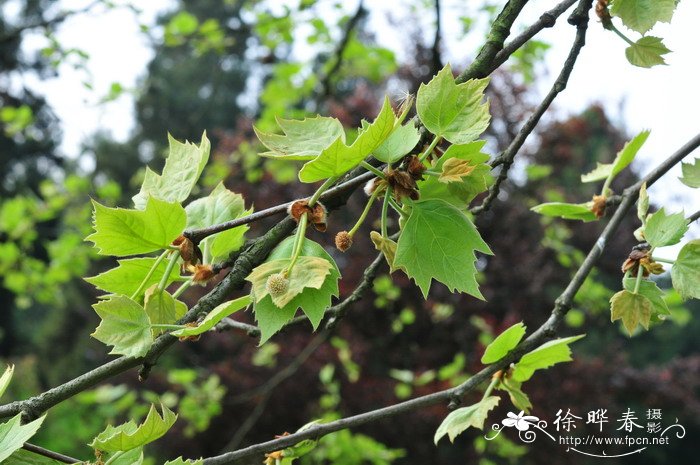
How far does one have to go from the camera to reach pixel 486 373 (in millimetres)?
1037

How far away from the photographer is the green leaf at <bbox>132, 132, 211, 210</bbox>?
2.92ft

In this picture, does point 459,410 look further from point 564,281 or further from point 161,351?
point 564,281

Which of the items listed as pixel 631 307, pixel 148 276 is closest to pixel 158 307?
pixel 148 276

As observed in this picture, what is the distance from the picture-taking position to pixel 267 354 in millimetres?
6234

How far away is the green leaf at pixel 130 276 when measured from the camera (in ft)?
2.88

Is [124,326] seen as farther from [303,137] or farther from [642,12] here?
[642,12]

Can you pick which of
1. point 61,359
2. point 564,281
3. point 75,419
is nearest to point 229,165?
point 564,281

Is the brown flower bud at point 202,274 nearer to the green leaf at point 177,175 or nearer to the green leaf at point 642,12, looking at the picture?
the green leaf at point 177,175

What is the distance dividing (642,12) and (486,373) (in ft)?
1.88

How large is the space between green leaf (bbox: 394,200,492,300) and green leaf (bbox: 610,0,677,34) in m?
0.42

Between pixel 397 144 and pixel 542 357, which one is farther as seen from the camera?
pixel 542 357

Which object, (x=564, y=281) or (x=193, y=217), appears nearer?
(x=193, y=217)

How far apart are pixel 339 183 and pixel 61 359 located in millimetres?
12559

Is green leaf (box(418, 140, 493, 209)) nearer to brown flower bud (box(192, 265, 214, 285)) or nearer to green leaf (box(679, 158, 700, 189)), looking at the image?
brown flower bud (box(192, 265, 214, 285))
